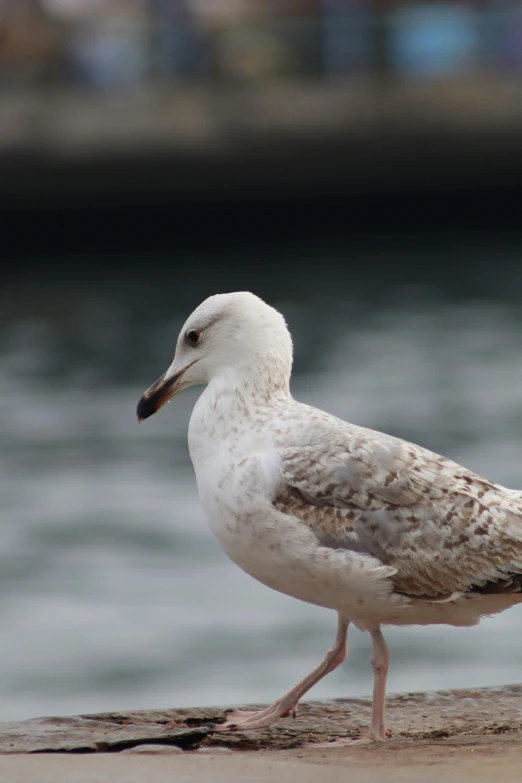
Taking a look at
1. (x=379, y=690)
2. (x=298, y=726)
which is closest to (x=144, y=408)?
(x=298, y=726)

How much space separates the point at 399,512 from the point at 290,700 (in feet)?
3.57

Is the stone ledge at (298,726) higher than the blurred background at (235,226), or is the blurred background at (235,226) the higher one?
the blurred background at (235,226)

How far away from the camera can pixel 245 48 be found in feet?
102

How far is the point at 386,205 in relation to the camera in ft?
109

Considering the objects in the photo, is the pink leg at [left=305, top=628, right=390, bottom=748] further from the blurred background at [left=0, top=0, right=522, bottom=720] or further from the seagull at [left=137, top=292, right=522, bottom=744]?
the blurred background at [left=0, top=0, right=522, bottom=720]

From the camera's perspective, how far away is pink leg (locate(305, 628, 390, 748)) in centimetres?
603

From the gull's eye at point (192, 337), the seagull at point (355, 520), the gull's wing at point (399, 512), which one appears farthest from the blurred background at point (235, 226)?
the gull's wing at point (399, 512)

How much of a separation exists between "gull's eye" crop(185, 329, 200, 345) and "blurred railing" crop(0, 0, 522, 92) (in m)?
24.3

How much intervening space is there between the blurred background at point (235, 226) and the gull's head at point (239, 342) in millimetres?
8459

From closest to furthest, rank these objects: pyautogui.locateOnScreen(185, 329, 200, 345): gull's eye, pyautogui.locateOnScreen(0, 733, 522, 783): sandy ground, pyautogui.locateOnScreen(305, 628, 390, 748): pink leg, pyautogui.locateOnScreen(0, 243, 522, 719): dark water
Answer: pyautogui.locateOnScreen(0, 733, 522, 783): sandy ground, pyautogui.locateOnScreen(305, 628, 390, 748): pink leg, pyautogui.locateOnScreen(185, 329, 200, 345): gull's eye, pyautogui.locateOnScreen(0, 243, 522, 719): dark water

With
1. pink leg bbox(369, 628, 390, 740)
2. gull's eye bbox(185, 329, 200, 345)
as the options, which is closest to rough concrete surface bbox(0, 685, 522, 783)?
pink leg bbox(369, 628, 390, 740)

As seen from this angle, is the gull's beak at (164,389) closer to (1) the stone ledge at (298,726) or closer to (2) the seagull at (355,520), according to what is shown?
(2) the seagull at (355,520)

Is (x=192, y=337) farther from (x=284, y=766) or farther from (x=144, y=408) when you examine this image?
(x=284, y=766)

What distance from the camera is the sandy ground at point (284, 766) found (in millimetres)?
5098
